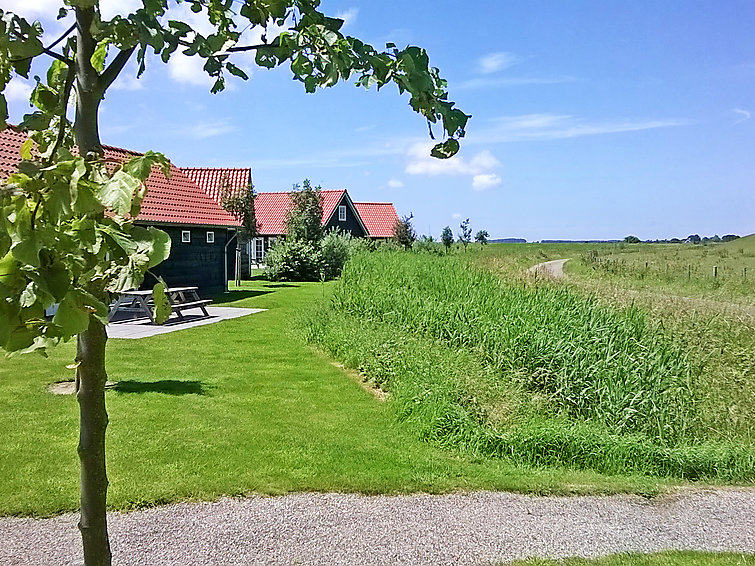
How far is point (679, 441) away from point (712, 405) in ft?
2.92

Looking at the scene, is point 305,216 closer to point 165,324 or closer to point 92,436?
point 165,324

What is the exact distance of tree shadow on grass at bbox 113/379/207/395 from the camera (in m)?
7.50

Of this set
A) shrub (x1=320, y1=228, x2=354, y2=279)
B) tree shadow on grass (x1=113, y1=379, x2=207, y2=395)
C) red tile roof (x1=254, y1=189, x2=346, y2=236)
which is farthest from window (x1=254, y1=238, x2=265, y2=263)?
tree shadow on grass (x1=113, y1=379, x2=207, y2=395)

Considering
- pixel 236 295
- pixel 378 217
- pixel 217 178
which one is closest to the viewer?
pixel 236 295

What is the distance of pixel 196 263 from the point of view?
18.4 metres

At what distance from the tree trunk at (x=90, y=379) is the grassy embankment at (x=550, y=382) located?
4041mm

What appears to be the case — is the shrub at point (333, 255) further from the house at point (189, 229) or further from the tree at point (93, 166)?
the tree at point (93, 166)

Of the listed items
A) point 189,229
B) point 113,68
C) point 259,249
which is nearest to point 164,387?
point 113,68

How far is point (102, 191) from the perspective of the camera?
1.30 metres

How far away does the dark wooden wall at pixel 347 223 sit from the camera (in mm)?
38656

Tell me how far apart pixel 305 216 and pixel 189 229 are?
1185cm

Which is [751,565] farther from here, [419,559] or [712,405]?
[712,405]

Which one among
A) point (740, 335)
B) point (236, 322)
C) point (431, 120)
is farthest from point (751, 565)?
point (236, 322)

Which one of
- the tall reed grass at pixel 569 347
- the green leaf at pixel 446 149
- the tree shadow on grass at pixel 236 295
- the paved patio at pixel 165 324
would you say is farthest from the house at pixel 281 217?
the green leaf at pixel 446 149
